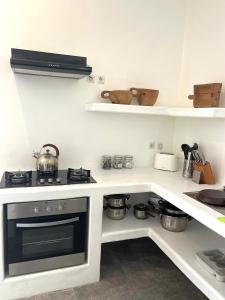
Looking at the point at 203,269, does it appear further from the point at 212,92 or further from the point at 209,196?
the point at 212,92

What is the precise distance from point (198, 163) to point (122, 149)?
2.50ft

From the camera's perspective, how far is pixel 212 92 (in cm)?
201

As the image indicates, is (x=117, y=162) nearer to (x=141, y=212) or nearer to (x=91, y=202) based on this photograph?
(x=141, y=212)

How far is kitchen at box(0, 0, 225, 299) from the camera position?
1.95m

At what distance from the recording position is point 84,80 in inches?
91.0

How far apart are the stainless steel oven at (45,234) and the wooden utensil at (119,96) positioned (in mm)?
932

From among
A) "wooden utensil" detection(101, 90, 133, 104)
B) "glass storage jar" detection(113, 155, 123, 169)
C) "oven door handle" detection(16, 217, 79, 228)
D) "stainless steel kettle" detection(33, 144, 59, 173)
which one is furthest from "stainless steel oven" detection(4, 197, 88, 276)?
"wooden utensil" detection(101, 90, 133, 104)

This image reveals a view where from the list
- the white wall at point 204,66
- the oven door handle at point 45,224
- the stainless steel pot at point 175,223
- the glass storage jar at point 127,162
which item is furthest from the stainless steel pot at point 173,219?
the oven door handle at point 45,224

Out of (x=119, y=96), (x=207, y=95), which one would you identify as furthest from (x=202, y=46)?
(x=119, y=96)

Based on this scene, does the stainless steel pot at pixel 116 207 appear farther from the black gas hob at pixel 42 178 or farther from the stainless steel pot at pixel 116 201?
the black gas hob at pixel 42 178

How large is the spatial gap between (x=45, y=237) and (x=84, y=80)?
1396mm

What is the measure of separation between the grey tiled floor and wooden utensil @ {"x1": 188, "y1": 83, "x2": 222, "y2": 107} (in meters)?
1.48

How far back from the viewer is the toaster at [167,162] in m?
2.52

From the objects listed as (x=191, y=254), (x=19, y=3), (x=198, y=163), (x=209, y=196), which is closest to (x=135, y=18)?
(x=19, y=3)
